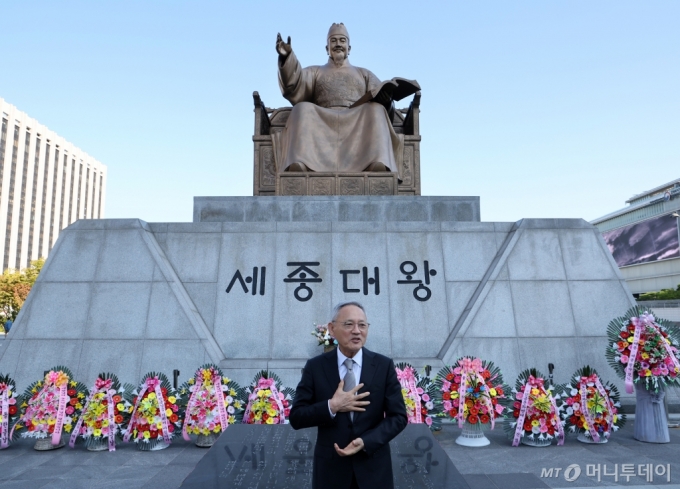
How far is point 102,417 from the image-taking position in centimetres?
475

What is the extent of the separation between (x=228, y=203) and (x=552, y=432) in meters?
5.79

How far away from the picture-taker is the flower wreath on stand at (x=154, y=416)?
4719 mm

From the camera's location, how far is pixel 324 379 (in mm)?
2285

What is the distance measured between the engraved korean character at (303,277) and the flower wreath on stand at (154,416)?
7.99ft

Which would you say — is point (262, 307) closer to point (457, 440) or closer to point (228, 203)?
point (228, 203)

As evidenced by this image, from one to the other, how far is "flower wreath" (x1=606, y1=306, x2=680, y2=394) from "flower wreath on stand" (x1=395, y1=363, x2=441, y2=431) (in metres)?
1.92

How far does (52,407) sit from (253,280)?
9.88ft

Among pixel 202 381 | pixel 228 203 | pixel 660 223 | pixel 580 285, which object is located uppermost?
pixel 660 223

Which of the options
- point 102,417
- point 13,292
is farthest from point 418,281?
point 13,292

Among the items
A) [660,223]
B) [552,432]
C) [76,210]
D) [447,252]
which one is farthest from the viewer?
[76,210]

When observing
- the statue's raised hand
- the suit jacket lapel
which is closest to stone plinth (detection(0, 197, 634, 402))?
the statue's raised hand

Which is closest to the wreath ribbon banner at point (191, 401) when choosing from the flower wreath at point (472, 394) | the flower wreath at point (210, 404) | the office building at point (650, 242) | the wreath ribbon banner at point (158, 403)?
the flower wreath at point (210, 404)

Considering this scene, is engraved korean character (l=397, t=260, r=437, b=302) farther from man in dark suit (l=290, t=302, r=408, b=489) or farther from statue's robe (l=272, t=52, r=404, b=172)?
man in dark suit (l=290, t=302, r=408, b=489)

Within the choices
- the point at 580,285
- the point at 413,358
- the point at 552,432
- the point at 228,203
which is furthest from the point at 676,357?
the point at 228,203
